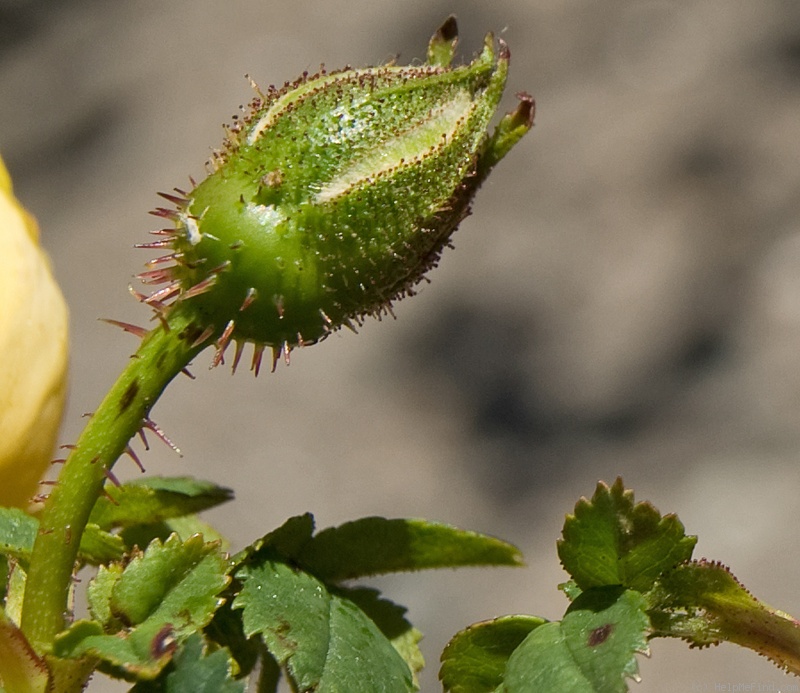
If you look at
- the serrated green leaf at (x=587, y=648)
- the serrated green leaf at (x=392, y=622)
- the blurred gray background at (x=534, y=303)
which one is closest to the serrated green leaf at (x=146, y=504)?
the serrated green leaf at (x=392, y=622)

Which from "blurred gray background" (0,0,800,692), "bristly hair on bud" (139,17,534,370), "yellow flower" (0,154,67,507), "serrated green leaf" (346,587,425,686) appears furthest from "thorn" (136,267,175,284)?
"blurred gray background" (0,0,800,692)

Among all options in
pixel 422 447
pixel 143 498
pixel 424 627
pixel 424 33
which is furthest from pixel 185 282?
pixel 424 33

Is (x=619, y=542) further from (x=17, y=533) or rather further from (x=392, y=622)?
(x=17, y=533)

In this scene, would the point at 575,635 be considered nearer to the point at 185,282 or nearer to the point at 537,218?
the point at 185,282

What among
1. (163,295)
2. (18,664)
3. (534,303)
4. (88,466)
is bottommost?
(18,664)

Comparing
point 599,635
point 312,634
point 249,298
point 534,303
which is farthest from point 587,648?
point 534,303

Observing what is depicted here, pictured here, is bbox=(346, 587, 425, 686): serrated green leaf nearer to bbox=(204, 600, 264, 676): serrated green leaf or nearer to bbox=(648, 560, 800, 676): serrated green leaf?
bbox=(204, 600, 264, 676): serrated green leaf
